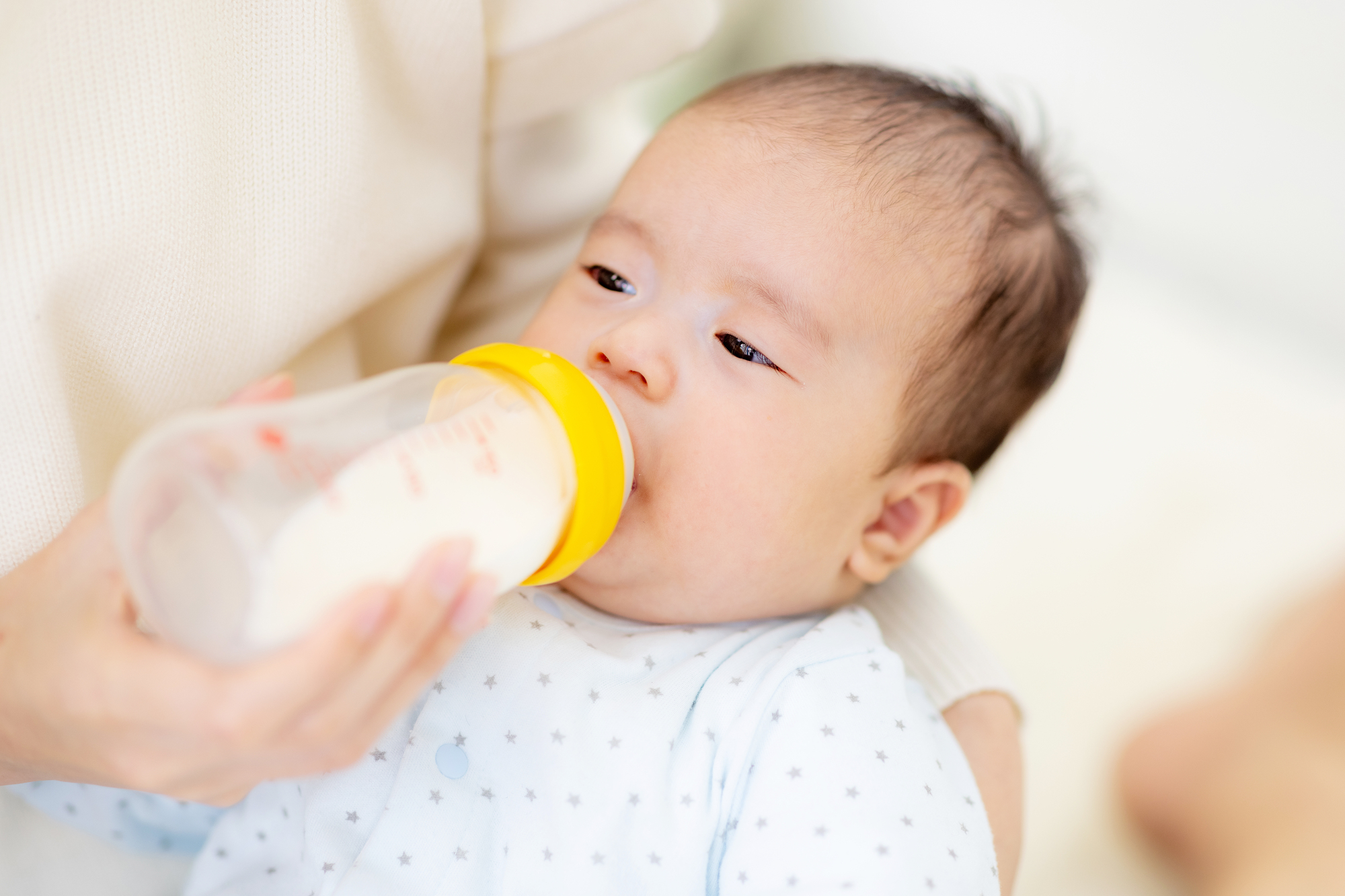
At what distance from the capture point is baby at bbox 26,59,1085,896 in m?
0.97

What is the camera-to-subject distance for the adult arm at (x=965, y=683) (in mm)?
1206

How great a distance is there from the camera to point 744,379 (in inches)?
40.1

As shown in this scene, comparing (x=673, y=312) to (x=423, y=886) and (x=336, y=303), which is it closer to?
(x=336, y=303)

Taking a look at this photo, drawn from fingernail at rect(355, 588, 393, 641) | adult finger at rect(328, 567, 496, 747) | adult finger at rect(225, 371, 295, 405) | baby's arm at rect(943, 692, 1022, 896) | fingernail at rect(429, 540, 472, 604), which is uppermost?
adult finger at rect(225, 371, 295, 405)

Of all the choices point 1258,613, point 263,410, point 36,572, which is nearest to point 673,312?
point 263,410

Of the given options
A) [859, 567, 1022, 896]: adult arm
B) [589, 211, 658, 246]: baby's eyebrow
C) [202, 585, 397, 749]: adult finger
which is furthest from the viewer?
[859, 567, 1022, 896]: adult arm

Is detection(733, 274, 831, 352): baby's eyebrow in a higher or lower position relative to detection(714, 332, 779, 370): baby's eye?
higher

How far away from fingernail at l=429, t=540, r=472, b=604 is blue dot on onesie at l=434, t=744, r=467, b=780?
1.35 feet

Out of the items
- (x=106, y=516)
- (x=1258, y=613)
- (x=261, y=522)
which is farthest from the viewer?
(x=1258, y=613)

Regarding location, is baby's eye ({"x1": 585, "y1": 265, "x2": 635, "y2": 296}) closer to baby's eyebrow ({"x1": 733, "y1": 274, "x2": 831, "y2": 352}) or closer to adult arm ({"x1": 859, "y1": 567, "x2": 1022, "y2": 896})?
baby's eyebrow ({"x1": 733, "y1": 274, "x2": 831, "y2": 352})

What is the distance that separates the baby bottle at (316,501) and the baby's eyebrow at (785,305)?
1.00 ft

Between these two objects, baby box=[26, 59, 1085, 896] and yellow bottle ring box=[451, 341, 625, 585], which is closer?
yellow bottle ring box=[451, 341, 625, 585]

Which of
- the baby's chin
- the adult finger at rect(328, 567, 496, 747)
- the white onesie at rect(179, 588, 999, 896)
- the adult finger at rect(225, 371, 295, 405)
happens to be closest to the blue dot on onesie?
the white onesie at rect(179, 588, 999, 896)

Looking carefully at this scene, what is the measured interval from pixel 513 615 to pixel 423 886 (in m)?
0.27
